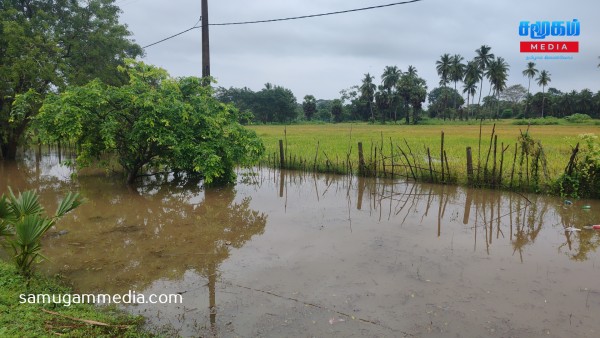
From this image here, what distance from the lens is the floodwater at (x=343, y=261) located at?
3910 mm

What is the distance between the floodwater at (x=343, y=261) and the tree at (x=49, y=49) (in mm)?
6592

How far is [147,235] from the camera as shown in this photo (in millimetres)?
6664

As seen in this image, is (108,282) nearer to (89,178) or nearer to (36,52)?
(89,178)

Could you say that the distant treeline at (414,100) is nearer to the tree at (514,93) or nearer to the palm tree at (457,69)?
the palm tree at (457,69)

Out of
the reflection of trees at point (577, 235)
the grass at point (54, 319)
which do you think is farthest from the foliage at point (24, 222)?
the reflection of trees at point (577, 235)

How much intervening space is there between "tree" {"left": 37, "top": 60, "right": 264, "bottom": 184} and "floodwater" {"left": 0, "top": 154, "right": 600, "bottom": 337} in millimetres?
1122

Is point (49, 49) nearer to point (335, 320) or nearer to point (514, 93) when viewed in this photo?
point (335, 320)

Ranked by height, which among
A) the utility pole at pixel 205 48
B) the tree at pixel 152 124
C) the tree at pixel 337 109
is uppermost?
the tree at pixel 337 109

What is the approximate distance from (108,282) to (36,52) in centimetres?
1279

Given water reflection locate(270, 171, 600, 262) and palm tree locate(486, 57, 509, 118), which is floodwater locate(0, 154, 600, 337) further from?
palm tree locate(486, 57, 509, 118)

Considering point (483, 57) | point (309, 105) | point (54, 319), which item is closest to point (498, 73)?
point (483, 57)

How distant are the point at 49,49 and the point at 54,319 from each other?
14.3 meters

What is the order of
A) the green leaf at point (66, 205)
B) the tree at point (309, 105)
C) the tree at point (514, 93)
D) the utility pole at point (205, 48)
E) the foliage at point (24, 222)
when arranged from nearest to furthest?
the foliage at point (24, 222)
the green leaf at point (66, 205)
the utility pole at point (205, 48)
the tree at point (309, 105)
the tree at point (514, 93)

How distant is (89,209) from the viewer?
27.6ft
